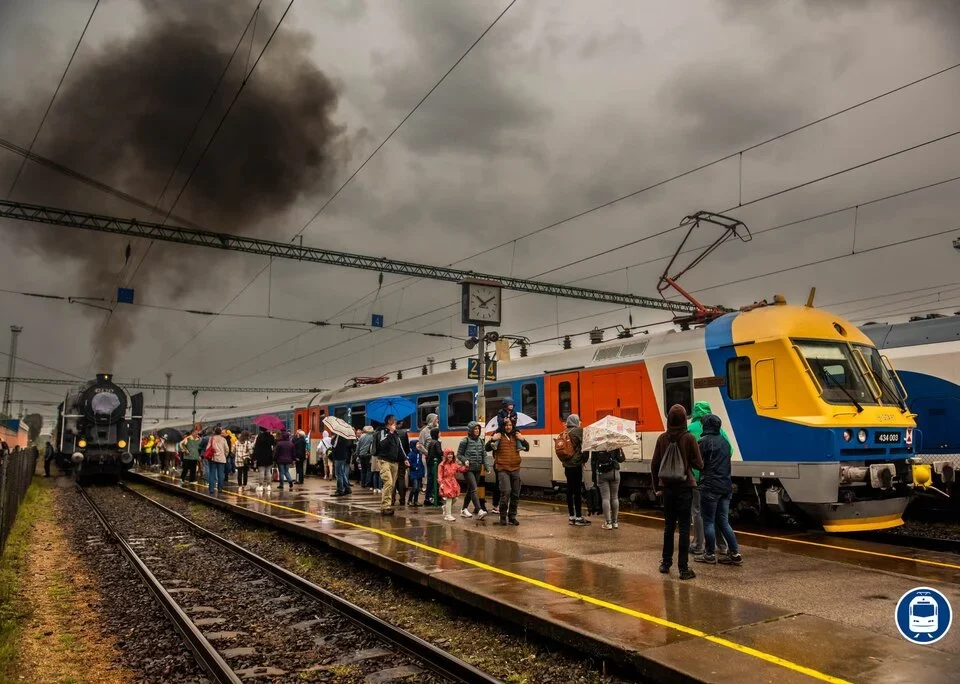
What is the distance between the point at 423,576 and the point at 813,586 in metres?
3.98

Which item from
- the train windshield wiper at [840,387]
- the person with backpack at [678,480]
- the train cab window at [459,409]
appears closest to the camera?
the person with backpack at [678,480]

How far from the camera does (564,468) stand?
11.8 m

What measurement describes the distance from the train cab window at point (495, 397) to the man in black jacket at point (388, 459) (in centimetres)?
470

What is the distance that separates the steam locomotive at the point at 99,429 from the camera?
997 inches

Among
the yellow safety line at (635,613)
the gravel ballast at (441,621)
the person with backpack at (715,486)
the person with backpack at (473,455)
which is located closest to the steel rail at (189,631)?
the gravel ballast at (441,621)

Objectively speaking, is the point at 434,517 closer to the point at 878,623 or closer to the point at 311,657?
the point at 311,657

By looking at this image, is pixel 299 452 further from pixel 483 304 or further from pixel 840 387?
pixel 840 387

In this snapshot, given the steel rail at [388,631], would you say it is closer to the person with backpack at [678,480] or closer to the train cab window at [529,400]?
the person with backpack at [678,480]

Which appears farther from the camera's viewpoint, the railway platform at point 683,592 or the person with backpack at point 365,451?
the person with backpack at point 365,451

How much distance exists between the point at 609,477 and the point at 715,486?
2.88 m

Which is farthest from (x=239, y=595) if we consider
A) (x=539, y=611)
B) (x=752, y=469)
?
(x=752, y=469)

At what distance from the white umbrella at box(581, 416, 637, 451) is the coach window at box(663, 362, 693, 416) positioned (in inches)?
79.0

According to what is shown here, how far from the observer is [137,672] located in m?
6.16

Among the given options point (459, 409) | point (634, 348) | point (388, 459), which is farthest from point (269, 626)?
point (459, 409)
